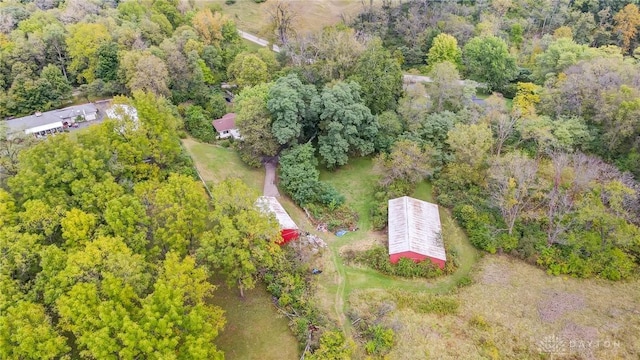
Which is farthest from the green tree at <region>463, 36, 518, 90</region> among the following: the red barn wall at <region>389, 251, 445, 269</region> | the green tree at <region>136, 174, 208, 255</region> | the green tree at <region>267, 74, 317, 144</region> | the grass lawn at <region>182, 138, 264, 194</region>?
the green tree at <region>136, 174, 208, 255</region>

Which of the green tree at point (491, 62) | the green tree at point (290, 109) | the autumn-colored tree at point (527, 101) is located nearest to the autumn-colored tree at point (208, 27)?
the green tree at point (290, 109)

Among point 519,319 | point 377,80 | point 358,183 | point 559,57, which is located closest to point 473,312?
point 519,319

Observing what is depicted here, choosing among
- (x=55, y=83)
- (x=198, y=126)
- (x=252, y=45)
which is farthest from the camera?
(x=252, y=45)

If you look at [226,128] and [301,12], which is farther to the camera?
[301,12]

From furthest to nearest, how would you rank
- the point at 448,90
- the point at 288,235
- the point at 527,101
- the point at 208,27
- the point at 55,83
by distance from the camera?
the point at 208,27, the point at 55,83, the point at 527,101, the point at 448,90, the point at 288,235

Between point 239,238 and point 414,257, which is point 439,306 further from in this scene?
point 239,238
